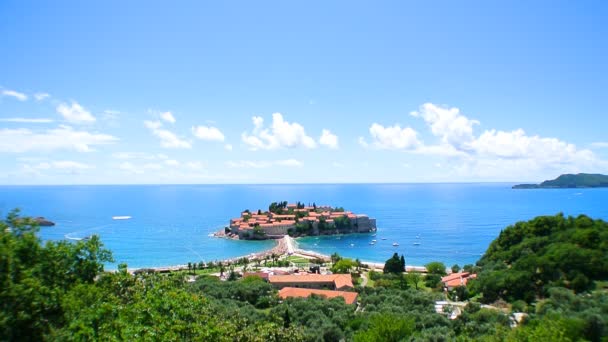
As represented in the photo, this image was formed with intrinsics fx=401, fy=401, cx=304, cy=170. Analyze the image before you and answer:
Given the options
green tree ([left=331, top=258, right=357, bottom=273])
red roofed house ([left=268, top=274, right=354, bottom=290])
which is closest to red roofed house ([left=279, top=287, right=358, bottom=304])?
red roofed house ([left=268, top=274, right=354, bottom=290])

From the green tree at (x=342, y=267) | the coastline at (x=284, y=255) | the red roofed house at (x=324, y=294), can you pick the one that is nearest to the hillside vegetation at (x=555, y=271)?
the red roofed house at (x=324, y=294)

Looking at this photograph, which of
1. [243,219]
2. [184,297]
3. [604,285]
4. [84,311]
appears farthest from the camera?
[243,219]

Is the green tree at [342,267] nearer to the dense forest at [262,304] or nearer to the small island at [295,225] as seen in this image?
the dense forest at [262,304]

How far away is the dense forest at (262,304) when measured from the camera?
772 centimetres

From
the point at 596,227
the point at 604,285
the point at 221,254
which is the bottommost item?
the point at 221,254

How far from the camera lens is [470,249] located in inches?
2354

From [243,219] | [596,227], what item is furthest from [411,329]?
[243,219]

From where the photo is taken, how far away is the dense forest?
25.3 feet

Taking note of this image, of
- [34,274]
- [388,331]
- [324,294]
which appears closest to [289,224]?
[324,294]

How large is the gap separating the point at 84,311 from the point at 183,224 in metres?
87.5

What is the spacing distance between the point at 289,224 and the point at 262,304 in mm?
54492

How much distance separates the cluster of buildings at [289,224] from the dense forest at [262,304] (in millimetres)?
41944

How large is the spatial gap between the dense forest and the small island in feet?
138

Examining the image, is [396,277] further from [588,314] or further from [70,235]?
[70,235]
